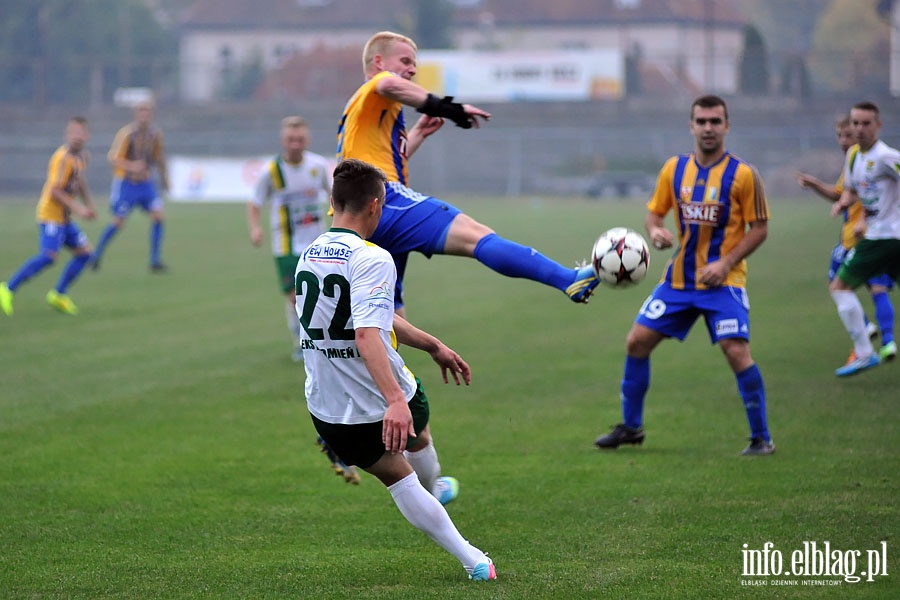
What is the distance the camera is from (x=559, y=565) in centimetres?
526

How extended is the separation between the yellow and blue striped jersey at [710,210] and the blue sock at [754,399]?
58cm

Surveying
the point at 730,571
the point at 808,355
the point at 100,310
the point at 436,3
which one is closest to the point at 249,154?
the point at 436,3

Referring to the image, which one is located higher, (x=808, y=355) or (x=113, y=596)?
(x=113, y=596)

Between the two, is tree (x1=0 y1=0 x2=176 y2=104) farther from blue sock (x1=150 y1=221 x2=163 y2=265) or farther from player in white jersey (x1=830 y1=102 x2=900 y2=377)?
player in white jersey (x1=830 y1=102 x2=900 y2=377)

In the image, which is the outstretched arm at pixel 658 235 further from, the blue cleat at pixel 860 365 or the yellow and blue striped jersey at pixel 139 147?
the yellow and blue striped jersey at pixel 139 147

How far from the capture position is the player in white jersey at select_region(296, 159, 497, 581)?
15.1 ft

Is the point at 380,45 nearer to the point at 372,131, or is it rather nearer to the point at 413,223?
the point at 372,131

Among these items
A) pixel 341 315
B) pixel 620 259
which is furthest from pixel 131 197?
pixel 341 315

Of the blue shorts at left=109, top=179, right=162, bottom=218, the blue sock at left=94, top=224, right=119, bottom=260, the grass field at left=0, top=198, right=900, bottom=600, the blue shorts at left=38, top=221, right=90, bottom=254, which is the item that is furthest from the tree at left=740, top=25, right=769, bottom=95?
the blue shorts at left=38, top=221, right=90, bottom=254

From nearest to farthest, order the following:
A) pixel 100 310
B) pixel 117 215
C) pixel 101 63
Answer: pixel 100 310, pixel 117 215, pixel 101 63

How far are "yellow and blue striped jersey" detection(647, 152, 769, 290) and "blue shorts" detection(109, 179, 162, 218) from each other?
13880mm

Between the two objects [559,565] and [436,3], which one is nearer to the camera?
[559,565]

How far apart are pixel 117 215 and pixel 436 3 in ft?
152

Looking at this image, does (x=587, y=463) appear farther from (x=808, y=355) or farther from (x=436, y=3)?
(x=436, y=3)
